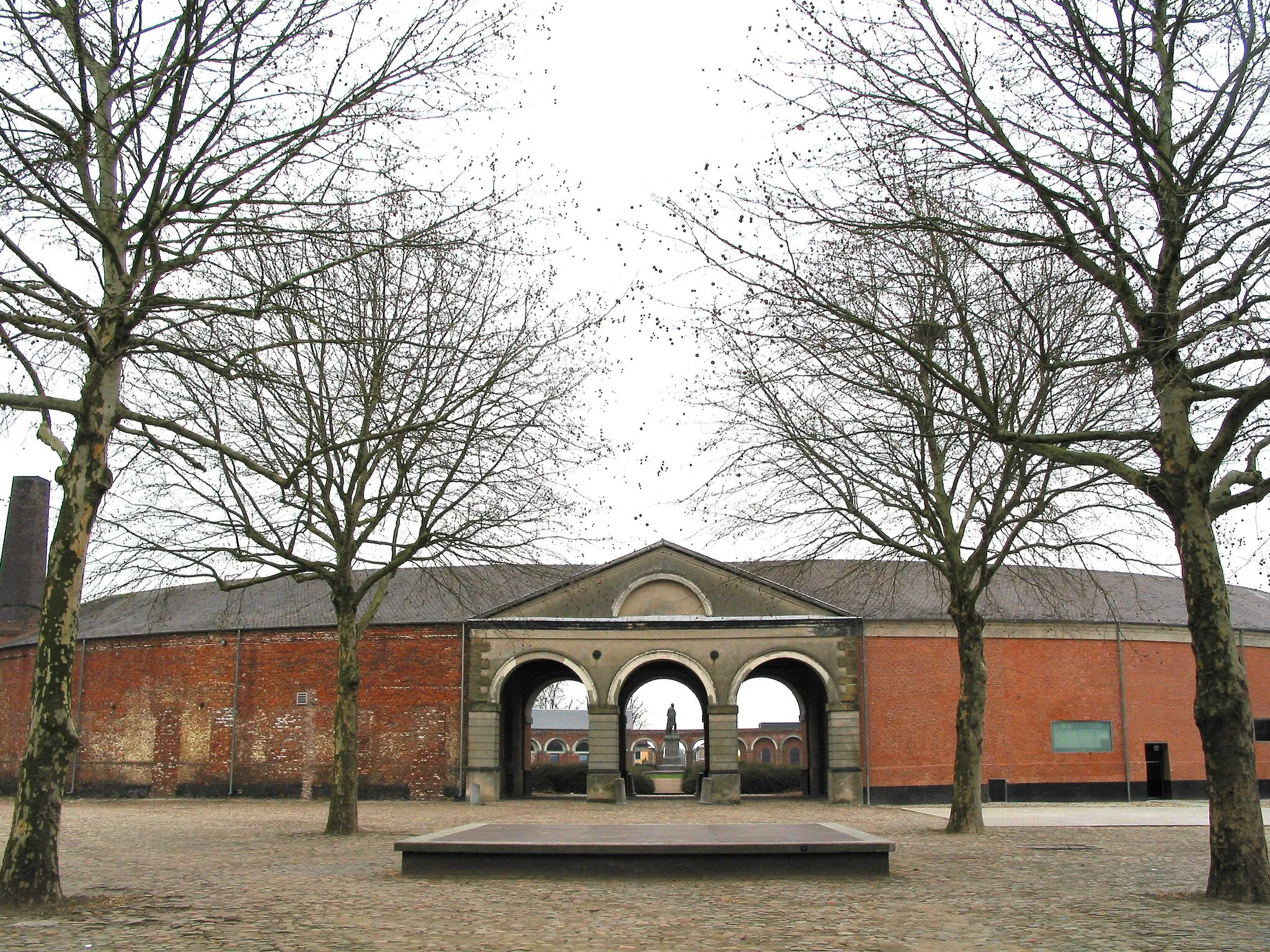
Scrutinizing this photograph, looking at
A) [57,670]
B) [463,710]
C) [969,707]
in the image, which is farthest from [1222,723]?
[463,710]

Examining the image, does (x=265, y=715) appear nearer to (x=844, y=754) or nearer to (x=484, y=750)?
(x=484, y=750)

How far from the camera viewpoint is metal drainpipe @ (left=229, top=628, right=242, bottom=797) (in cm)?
3175

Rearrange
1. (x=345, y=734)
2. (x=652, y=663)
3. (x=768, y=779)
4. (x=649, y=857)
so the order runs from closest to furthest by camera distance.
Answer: (x=649, y=857) → (x=345, y=734) → (x=652, y=663) → (x=768, y=779)

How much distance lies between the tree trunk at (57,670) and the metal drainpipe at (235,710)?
23.2 m

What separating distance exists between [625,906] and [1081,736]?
25.2 metres

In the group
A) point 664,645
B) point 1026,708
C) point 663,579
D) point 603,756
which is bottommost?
point 603,756

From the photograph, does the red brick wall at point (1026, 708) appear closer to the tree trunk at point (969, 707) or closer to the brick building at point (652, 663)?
the brick building at point (652, 663)

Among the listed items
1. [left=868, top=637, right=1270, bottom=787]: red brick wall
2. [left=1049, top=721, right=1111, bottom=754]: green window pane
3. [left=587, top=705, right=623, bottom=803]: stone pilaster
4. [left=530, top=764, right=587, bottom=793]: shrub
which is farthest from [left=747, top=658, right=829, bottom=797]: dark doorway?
[left=530, top=764, right=587, bottom=793]: shrub

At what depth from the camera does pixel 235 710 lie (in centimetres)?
3209

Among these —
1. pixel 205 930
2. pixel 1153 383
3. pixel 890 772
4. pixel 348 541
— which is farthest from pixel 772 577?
pixel 205 930

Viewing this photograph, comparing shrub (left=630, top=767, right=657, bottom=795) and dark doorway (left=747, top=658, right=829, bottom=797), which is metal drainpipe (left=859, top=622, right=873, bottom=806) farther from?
shrub (left=630, top=767, right=657, bottom=795)

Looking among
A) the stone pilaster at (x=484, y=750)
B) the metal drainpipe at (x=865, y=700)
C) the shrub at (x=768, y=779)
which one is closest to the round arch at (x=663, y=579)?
the metal drainpipe at (x=865, y=700)

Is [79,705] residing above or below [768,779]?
above

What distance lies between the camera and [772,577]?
32.4 meters
